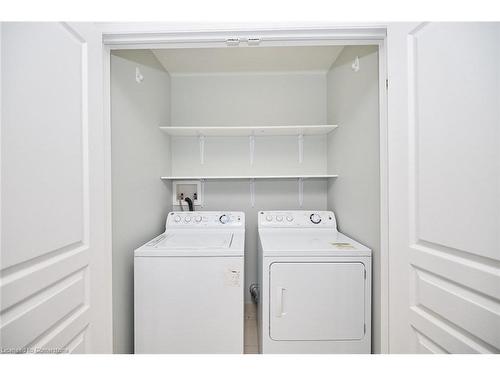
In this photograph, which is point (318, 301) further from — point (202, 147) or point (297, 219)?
point (202, 147)

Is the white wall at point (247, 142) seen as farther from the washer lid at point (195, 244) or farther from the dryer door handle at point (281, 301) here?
the dryer door handle at point (281, 301)

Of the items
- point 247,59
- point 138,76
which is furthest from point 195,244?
point 247,59

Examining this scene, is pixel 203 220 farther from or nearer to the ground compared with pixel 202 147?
nearer to the ground

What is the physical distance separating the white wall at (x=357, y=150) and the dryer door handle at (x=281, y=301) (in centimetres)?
59

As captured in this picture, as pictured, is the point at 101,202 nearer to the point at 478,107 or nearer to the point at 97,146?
the point at 97,146

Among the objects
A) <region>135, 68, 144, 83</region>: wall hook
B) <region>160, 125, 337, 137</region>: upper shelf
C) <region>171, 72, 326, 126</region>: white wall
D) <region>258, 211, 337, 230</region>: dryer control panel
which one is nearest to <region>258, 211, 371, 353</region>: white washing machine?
<region>258, 211, 337, 230</region>: dryer control panel

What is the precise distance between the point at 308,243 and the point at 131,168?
1.44 metres

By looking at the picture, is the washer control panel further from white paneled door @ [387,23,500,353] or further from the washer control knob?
white paneled door @ [387,23,500,353]

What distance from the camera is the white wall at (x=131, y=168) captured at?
57.0 inches

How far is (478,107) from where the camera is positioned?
2.59 feet

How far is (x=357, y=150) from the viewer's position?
1.69 m

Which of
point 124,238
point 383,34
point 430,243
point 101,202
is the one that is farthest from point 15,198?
point 383,34

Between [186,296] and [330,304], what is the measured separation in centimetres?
95

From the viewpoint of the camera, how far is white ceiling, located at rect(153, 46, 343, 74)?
1962 millimetres
